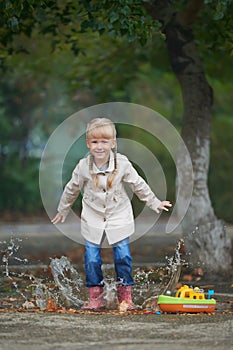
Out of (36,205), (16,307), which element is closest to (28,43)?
(36,205)

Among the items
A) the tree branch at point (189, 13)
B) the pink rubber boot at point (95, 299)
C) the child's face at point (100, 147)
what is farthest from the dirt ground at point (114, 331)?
the tree branch at point (189, 13)

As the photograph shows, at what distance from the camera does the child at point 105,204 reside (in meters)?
7.73

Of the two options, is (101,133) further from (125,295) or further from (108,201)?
(125,295)

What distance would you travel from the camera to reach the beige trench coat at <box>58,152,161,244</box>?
7719mm

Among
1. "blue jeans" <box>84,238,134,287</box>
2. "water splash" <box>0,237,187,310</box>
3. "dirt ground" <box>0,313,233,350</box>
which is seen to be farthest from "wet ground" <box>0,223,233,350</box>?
"blue jeans" <box>84,238,134,287</box>

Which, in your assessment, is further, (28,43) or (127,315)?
(28,43)

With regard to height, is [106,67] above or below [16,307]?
above

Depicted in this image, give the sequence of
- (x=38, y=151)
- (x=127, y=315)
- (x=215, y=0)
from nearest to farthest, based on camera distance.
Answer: (x=127, y=315) < (x=215, y=0) < (x=38, y=151)

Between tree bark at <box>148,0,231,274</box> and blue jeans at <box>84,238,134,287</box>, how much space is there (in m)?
3.33

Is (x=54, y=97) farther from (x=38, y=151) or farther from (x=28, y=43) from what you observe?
(x=28, y=43)

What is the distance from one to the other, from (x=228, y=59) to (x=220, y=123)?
33.1 feet

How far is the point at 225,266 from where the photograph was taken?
36.2ft

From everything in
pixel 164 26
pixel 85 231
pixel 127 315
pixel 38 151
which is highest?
pixel 38 151

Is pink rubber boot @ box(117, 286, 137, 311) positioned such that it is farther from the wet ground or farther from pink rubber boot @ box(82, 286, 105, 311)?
the wet ground
